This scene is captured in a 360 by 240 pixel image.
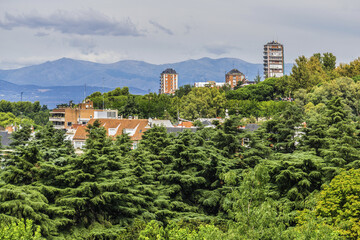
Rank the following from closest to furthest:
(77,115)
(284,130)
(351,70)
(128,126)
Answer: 1. (284,130)
2. (128,126)
3. (77,115)
4. (351,70)

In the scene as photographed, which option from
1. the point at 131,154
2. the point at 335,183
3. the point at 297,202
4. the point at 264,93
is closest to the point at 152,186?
the point at 131,154

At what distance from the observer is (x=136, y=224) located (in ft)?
96.3

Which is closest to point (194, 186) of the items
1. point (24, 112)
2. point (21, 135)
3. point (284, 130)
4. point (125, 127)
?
point (284, 130)

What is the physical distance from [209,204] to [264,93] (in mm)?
104821

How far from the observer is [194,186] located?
41.2m

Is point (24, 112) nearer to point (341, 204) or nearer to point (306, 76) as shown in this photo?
point (306, 76)

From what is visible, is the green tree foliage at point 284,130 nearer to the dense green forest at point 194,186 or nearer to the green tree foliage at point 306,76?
the dense green forest at point 194,186

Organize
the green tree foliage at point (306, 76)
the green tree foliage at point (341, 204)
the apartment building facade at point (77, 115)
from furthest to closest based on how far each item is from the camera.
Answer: the green tree foliage at point (306, 76) < the apartment building facade at point (77, 115) < the green tree foliage at point (341, 204)

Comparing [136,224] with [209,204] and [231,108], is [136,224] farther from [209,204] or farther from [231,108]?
[231,108]

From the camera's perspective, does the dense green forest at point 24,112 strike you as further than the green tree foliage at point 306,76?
Yes

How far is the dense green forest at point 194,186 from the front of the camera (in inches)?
997

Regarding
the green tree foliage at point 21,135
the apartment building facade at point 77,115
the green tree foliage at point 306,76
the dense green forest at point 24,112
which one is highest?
the green tree foliage at point 306,76

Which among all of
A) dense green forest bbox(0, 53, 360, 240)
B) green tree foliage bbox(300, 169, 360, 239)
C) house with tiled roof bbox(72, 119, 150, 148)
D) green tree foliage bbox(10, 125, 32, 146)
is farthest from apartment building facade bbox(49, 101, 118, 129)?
green tree foliage bbox(300, 169, 360, 239)

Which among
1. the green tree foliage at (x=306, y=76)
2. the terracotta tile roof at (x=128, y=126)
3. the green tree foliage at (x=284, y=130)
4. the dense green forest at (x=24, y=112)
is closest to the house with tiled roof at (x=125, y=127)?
the terracotta tile roof at (x=128, y=126)
